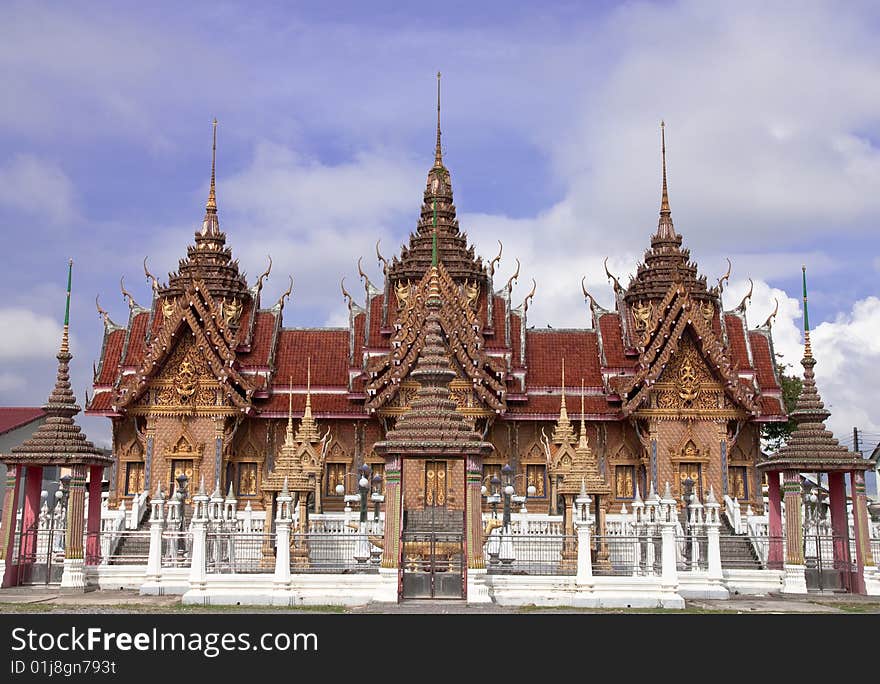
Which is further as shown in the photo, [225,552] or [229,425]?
[229,425]

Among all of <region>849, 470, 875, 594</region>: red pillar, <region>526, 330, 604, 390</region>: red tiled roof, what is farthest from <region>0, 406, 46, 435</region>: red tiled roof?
<region>849, 470, 875, 594</region>: red pillar

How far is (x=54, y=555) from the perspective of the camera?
70.7ft

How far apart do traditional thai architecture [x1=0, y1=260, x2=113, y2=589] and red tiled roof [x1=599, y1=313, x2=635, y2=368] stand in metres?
15.6

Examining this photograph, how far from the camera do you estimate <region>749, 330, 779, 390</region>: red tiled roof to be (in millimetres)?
31531

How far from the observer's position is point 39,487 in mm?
20625

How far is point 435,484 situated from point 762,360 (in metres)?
18.2

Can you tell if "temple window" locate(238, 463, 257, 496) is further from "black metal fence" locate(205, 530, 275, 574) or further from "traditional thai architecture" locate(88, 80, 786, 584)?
"black metal fence" locate(205, 530, 275, 574)

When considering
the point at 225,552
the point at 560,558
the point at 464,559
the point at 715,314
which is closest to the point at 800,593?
the point at 560,558

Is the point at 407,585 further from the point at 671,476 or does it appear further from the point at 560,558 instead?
the point at 671,476

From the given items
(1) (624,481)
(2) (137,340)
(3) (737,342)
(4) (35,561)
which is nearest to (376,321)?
(2) (137,340)

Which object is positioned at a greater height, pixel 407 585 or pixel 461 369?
pixel 461 369

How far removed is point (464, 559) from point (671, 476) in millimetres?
15063

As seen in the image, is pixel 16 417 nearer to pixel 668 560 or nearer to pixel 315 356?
pixel 315 356

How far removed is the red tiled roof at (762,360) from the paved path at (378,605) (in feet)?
41.4
